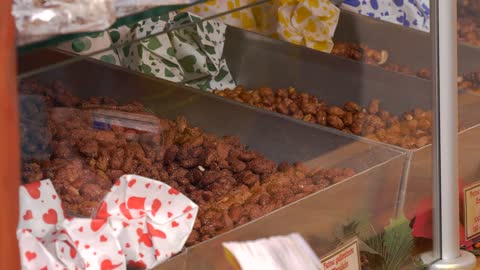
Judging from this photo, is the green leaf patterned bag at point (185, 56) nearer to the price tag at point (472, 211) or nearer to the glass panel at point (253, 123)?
the glass panel at point (253, 123)

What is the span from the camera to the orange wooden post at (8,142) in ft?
3.76

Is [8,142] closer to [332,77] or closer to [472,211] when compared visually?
[332,77]

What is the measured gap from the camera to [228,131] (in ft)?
6.11

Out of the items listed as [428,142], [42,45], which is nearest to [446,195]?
[428,142]

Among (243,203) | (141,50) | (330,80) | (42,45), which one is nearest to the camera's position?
(42,45)

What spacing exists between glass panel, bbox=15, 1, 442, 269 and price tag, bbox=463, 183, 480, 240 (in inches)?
6.1

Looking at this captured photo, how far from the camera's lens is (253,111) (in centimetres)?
194

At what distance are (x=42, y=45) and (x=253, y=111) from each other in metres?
0.81

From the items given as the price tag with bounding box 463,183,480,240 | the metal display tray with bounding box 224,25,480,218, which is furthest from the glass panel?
the price tag with bounding box 463,183,480,240

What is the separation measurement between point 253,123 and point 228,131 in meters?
0.08

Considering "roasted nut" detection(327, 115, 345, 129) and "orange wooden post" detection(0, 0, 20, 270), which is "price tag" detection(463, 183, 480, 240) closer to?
"roasted nut" detection(327, 115, 345, 129)

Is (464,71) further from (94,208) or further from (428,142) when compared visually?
(94,208)

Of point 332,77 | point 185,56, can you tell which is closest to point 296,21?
point 332,77

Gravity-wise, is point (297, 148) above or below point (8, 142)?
below
